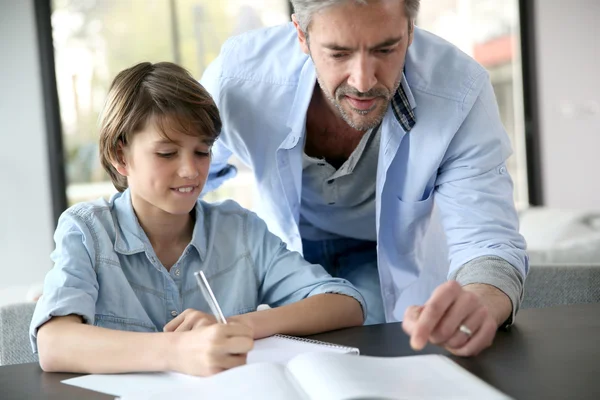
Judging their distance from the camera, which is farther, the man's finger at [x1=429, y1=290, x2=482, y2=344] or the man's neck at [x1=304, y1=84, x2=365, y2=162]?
the man's neck at [x1=304, y1=84, x2=365, y2=162]

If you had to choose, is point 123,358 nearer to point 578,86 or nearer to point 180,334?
point 180,334

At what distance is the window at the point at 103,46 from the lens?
394 centimetres

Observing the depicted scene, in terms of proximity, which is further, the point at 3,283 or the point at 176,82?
the point at 3,283

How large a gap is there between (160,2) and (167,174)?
3057 mm

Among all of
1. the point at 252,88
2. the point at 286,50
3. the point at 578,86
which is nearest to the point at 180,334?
the point at 252,88

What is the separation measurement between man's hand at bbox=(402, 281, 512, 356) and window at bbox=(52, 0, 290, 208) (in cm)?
327

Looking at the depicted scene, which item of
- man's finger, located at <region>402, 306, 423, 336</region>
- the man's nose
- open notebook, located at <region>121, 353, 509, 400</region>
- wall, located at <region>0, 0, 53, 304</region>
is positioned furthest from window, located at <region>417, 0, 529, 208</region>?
open notebook, located at <region>121, 353, 509, 400</region>

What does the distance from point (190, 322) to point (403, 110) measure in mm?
652

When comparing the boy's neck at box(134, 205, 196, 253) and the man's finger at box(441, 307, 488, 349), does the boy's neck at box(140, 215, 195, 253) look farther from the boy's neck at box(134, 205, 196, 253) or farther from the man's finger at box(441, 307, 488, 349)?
the man's finger at box(441, 307, 488, 349)

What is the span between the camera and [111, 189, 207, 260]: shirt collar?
1.23 metres

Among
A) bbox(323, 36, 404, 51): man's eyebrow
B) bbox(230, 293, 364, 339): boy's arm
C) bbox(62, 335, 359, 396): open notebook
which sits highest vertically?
bbox(323, 36, 404, 51): man's eyebrow

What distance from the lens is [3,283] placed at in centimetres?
384

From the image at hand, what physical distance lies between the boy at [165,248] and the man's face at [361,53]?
239 mm

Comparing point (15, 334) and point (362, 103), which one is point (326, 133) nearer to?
point (362, 103)
